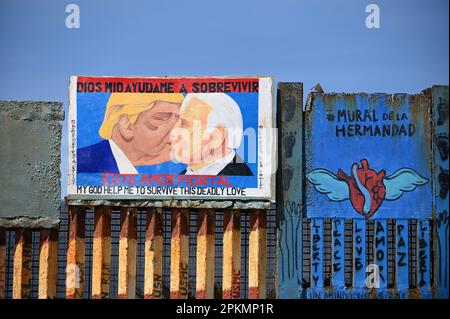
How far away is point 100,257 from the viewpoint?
9891 mm

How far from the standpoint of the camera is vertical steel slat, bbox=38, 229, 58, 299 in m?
9.98

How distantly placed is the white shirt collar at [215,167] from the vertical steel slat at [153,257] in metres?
0.75

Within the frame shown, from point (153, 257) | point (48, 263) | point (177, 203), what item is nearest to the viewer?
point (177, 203)

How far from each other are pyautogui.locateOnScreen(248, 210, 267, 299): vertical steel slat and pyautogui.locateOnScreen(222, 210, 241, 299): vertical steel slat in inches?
6.9

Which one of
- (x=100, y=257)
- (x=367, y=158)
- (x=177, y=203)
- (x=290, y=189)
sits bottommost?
(x=100, y=257)

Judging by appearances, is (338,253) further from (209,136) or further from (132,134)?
(132,134)

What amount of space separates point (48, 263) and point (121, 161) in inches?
71.9

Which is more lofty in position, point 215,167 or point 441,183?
point 215,167

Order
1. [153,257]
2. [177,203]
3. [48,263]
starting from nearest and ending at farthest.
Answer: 1. [177,203]
2. [153,257]
3. [48,263]

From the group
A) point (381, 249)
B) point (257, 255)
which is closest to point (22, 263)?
point (257, 255)

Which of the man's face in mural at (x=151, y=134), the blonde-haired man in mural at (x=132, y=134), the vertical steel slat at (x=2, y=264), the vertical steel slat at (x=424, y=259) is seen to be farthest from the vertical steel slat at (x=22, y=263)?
the vertical steel slat at (x=424, y=259)

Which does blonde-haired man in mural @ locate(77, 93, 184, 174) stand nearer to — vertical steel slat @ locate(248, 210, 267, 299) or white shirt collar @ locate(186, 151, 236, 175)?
white shirt collar @ locate(186, 151, 236, 175)
